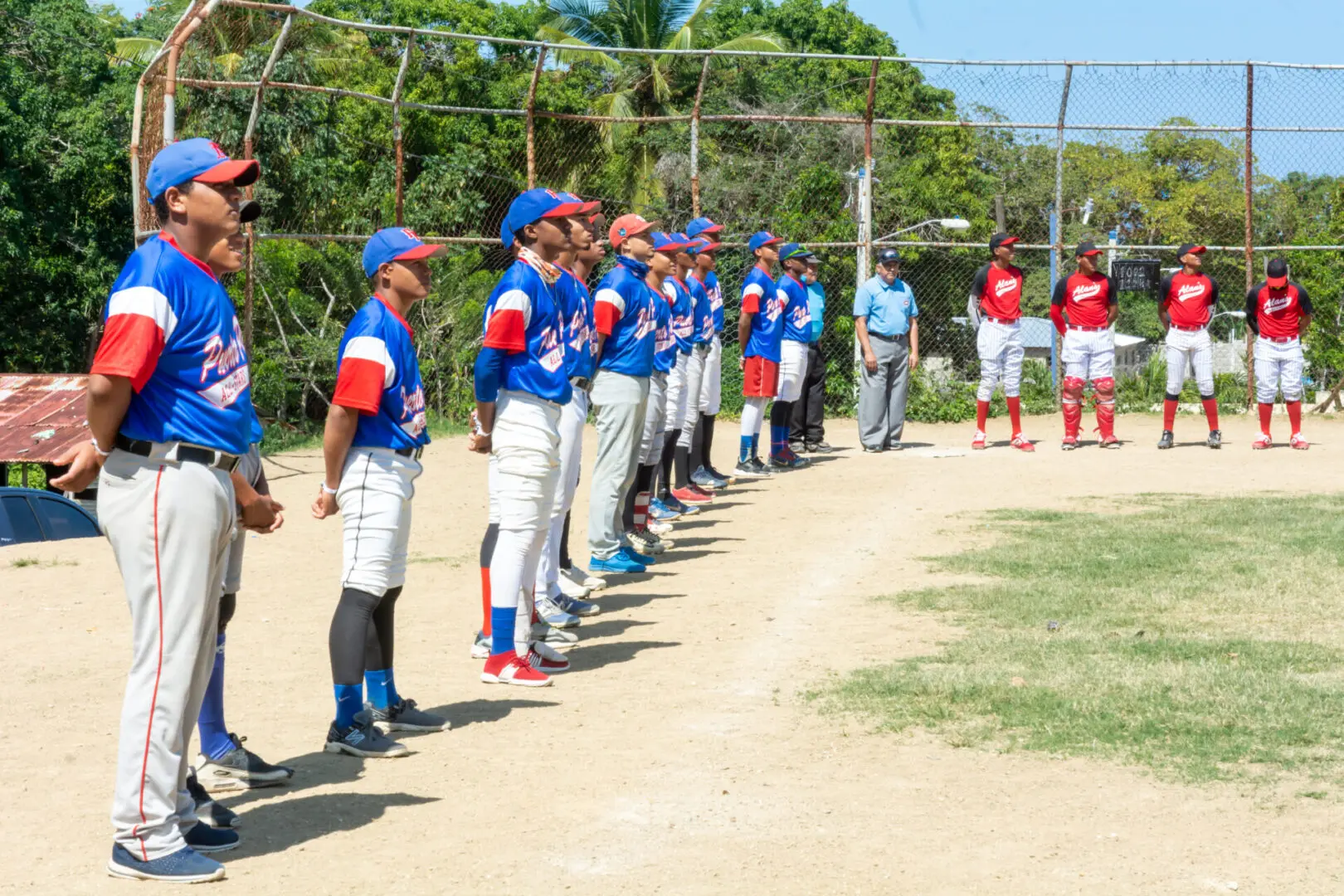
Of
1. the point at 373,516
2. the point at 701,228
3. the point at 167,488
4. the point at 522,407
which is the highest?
the point at 701,228

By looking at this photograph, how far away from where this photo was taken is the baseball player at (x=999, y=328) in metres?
15.9

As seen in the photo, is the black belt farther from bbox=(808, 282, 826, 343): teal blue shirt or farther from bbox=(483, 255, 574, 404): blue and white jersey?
bbox=(808, 282, 826, 343): teal blue shirt

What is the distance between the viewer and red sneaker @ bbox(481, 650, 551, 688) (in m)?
6.73

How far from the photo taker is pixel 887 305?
16.1m

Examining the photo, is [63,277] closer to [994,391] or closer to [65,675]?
[994,391]

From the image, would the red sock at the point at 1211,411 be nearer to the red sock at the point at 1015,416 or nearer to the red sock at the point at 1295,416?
the red sock at the point at 1295,416

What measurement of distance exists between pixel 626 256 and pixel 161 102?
5305 mm

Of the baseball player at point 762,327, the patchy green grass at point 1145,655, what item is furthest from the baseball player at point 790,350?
the patchy green grass at point 1145,655

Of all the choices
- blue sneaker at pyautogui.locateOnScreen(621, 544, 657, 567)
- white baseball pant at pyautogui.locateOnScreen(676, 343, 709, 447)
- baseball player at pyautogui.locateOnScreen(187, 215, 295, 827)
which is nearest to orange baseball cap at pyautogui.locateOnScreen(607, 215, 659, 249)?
blue sneaker at pyautogui.locateOnScreen(621, 544, 657, 567)

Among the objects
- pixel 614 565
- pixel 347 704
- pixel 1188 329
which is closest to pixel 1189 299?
pixel 1188 329

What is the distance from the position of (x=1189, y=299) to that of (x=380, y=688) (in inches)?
477

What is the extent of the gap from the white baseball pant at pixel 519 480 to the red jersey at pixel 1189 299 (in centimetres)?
1070

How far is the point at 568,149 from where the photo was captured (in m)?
20.5

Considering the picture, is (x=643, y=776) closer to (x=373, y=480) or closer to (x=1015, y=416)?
(x=373, y=480)
